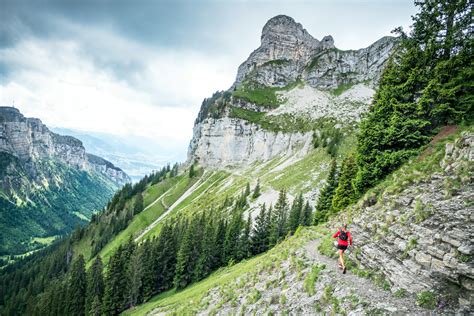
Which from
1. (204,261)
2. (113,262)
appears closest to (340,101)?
(204,261)

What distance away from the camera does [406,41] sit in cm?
2458

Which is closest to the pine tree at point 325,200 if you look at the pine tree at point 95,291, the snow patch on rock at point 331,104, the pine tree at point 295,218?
the pine tree at point 295,218

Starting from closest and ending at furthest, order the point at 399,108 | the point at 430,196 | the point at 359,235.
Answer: the point at 430,196, the point at 359,235, the point at 399,108

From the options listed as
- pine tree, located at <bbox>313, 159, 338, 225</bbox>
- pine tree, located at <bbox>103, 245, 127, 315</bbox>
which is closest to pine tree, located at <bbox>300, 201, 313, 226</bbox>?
pine tree, located at <bbox>313, 159, 338, 225</bbox>

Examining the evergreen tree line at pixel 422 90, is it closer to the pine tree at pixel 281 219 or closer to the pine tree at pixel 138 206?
the pine tree at pixel 281 219

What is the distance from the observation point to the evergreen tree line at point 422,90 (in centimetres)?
1977

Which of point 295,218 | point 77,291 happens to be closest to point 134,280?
point 77,291

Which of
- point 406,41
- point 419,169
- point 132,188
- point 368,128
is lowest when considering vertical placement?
point 132,188

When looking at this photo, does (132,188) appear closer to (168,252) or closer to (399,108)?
(168,252)

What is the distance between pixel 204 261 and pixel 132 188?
152m

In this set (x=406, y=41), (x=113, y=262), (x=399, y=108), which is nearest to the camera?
(x=399, y=108)

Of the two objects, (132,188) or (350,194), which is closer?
(350,194)

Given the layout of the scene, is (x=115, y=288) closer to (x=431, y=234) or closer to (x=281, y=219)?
(x=281, y=219)

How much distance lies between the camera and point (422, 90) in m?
21.8
